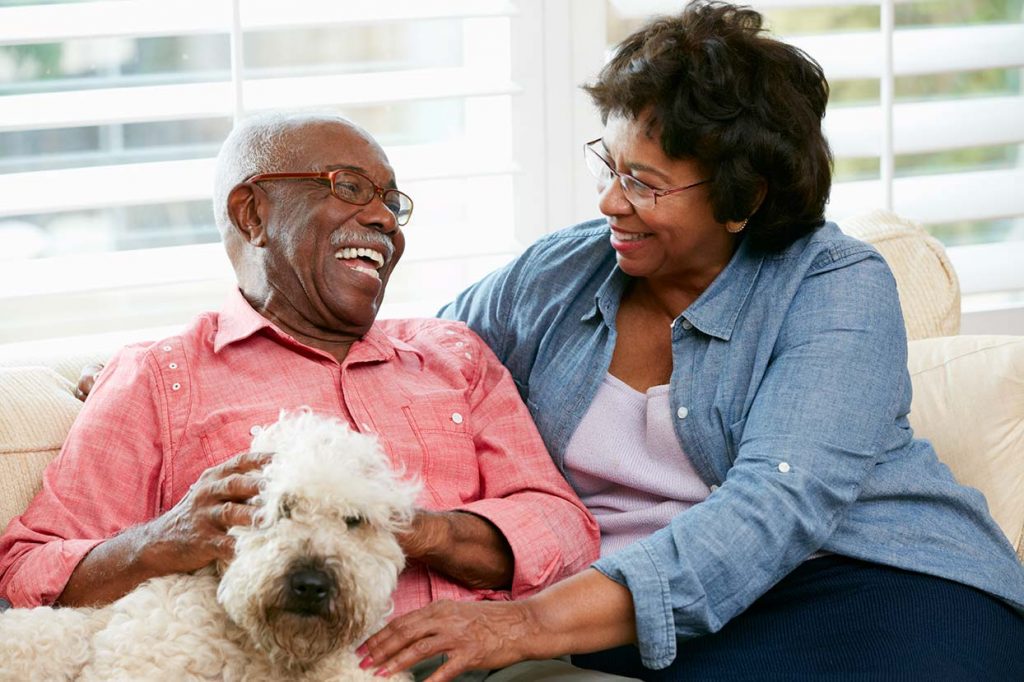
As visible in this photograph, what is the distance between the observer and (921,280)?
253 cm

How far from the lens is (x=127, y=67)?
299 cm

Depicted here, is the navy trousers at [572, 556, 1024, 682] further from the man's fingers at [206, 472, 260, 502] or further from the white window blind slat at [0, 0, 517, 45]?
the white window blind slat at [0, 0, 517, 45]

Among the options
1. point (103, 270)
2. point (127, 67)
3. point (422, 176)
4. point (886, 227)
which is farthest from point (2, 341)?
point (886, 227)

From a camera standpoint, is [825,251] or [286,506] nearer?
[286,506]

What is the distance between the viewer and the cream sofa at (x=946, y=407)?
78.7 inches

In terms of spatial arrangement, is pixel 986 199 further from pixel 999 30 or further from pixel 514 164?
pixel 514 164

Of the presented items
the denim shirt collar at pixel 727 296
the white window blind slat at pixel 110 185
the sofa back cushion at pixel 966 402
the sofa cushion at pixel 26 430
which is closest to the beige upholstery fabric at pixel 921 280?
the sofa back cushion at pixel 966 402

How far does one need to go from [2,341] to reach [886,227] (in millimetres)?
1990

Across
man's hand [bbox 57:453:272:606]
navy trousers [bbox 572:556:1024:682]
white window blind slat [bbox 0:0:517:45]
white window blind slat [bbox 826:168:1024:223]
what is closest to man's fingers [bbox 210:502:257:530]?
man's hand [bbox 57:453:272:606]

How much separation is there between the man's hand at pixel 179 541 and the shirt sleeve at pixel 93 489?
0.05m

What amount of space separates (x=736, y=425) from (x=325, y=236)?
717 millimetres

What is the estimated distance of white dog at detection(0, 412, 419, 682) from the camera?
1.50m

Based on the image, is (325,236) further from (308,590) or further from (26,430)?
(308,590)

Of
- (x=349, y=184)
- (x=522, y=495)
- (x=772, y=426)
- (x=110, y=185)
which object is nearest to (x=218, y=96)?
(x=110, y=185)
